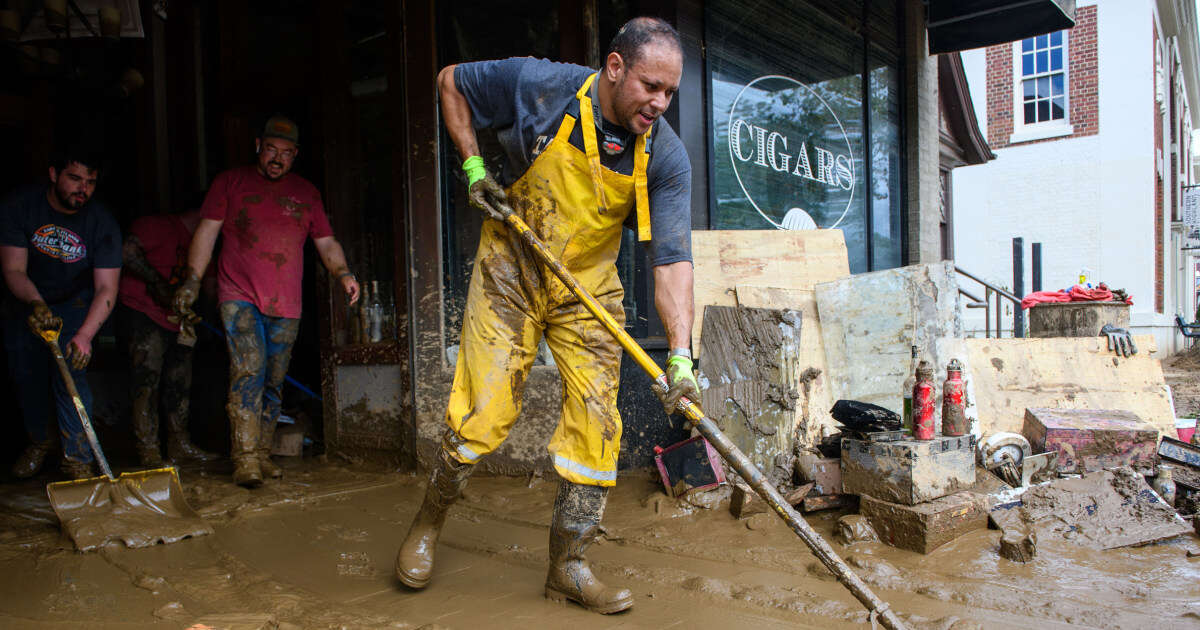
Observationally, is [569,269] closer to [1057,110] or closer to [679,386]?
[679,386]

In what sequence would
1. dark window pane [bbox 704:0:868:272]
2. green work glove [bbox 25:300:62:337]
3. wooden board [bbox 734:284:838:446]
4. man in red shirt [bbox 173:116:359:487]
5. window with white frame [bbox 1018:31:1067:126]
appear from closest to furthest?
green work glove [bbox 25:300:62:337], man in red shirt [bbox 173:116:359:487], wooden board [bbox 734:284:838:446], dark window pane [bbox 704:0:868:272], window with white frame [bbox 1018:31:1067:126]

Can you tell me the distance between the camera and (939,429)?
359cm

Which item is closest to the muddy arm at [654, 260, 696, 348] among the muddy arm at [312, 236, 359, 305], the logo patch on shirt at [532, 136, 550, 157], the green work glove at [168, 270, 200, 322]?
the logo patch on shirt at [532, 136, 550, 157]

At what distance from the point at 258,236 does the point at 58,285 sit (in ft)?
3.57

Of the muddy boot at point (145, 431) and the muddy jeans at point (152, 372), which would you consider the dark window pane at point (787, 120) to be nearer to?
the muddy jeans at point (152, 372)

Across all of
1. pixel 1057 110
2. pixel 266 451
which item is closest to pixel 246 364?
pixel 266 451

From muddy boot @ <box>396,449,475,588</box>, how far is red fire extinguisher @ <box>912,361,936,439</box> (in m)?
2.00

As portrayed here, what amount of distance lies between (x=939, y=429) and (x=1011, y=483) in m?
0.40

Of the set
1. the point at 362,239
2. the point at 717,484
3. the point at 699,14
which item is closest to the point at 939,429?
the point at 717,484

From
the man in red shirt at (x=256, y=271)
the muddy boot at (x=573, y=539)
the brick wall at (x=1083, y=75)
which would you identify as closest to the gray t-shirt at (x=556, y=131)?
the muddy boot at (x=573, y=539)

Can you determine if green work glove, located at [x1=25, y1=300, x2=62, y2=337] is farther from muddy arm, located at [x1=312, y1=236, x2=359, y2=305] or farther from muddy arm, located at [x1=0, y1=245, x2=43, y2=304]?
muddy arm, located at [x1=312, y1=236, x2=359, y2=305]

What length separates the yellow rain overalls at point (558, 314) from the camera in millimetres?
2307

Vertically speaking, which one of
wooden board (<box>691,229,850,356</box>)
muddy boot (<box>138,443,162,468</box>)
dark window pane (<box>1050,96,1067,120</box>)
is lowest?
muddy boot (<box>138,443,162,468</box>)

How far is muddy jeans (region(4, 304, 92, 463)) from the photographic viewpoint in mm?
3846
